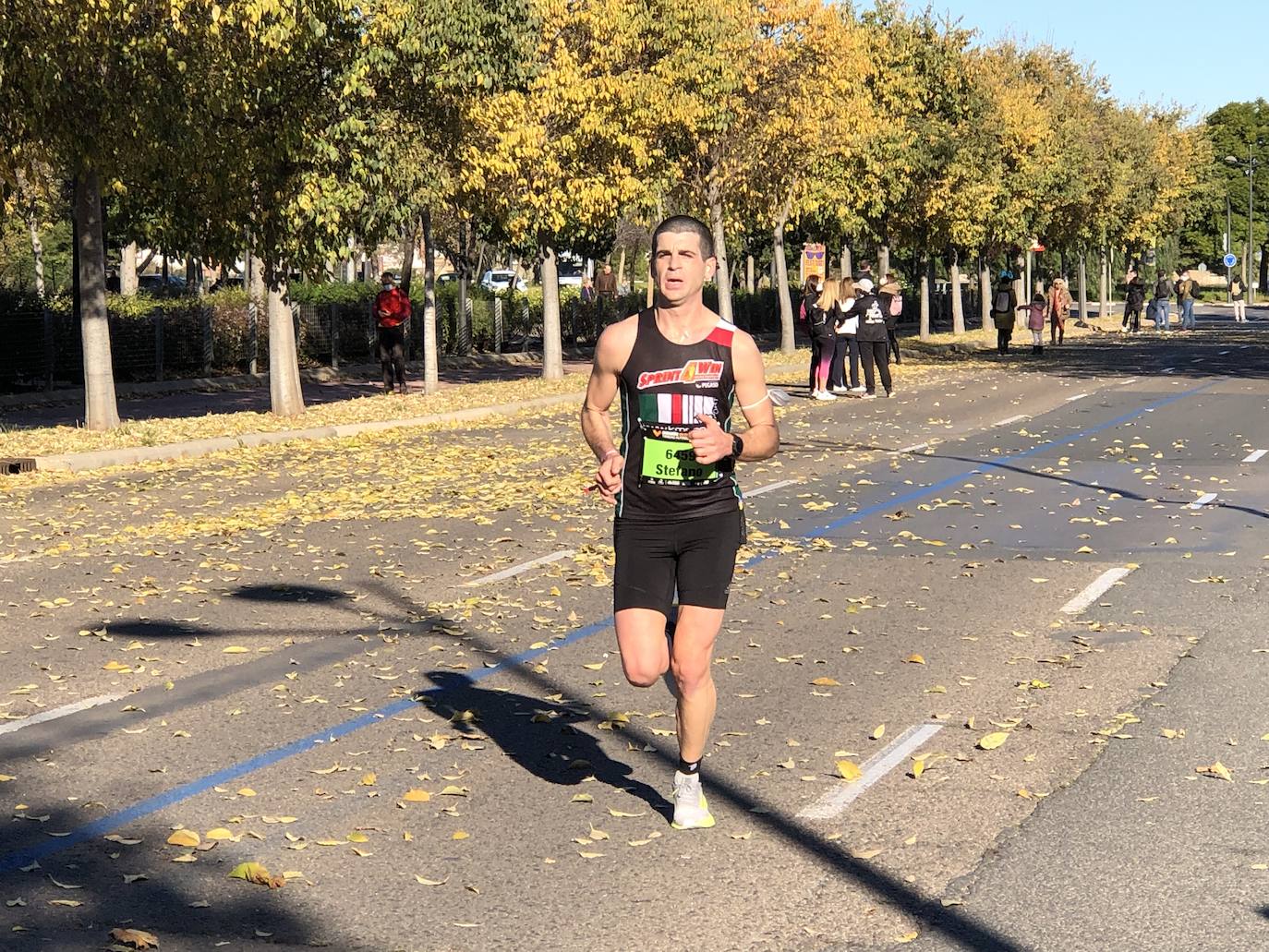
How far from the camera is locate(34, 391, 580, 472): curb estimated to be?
749 inches

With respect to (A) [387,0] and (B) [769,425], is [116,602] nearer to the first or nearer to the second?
(B) [769,425]

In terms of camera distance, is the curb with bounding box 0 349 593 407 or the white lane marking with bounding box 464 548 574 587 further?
the curb with bounding box 0 349 593 407

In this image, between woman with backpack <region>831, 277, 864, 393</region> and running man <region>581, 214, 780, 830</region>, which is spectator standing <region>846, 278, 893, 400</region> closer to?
woman with backpack <region>831, 277, 864, 393</region>

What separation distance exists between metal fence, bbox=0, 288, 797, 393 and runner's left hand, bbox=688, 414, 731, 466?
998 inches

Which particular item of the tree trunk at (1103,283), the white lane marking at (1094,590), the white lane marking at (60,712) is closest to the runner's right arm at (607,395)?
the white lane marking at (60,712)

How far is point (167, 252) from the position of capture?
24750 millimetres

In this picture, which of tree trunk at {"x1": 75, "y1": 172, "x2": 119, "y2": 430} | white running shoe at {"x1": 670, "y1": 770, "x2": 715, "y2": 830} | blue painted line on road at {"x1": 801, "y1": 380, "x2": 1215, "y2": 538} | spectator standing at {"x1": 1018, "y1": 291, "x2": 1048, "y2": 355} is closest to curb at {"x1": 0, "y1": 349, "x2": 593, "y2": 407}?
tree trunk at {"x1": 75, "y1": 172, "x2": 119, "y2": 430}

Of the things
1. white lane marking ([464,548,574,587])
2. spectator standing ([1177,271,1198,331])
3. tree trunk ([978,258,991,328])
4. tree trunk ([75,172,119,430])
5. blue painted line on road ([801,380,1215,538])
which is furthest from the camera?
spectator standing ([1177,271,1198,331])

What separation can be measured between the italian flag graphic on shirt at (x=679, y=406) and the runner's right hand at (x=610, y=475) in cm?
18

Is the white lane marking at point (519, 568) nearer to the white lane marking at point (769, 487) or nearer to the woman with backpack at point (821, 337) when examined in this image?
the white lane marking at point (769, 487)

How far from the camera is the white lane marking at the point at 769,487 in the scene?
15852mm

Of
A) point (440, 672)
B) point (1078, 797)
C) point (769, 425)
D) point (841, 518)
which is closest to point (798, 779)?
point (1078, 797)

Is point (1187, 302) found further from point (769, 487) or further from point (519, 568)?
point (519, 568)

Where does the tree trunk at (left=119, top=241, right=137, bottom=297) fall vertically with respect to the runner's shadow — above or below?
above
